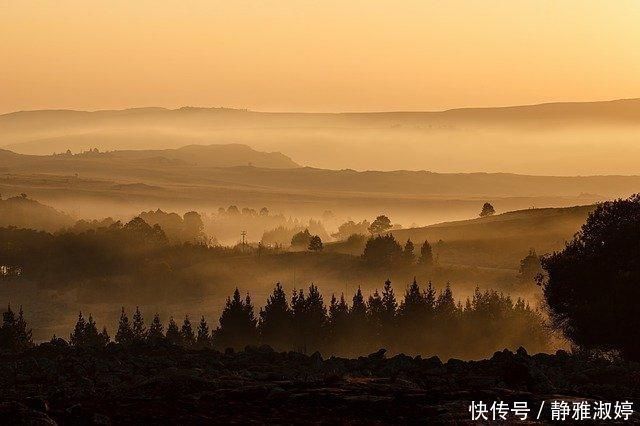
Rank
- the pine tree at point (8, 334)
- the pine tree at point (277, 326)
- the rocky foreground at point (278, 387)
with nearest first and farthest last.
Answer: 1. the rocky foreground at point (278, 387)
2. the pine tree at point (8, 334)
3. the pine tree at point (277, 326)

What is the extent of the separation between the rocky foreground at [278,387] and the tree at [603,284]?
49.7 feet

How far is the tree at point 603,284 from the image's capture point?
67.2 meters

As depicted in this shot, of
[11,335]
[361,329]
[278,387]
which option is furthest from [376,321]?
[278,387]

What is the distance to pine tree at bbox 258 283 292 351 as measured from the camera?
15938 centimetres

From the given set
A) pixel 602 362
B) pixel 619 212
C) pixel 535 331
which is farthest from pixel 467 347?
pixel 602 362

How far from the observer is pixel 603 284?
228 feet

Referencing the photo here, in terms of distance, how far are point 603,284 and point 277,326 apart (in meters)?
95.5

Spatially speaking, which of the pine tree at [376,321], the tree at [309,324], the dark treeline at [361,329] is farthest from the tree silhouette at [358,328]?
the tree at [309,324]

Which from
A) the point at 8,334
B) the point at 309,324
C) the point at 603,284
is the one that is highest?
the point at 603,284

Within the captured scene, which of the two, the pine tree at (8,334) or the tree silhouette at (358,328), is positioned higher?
the pine tree at (8,334)

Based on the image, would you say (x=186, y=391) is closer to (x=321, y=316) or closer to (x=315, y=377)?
(x=315, y=377)

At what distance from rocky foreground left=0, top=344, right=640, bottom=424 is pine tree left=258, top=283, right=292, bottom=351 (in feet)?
346

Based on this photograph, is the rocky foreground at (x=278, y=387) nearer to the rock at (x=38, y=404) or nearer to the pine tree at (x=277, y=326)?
the rock at (x=38, y=404)

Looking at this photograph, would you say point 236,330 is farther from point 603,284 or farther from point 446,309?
point 603,284
